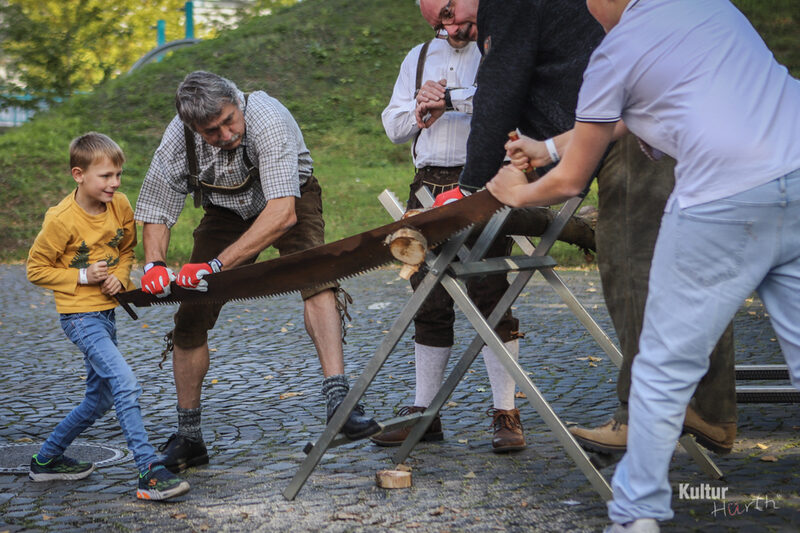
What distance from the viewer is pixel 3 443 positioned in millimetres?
5590

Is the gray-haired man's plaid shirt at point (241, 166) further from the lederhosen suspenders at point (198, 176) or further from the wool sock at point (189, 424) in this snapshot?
the wool sock at point (189, 424)

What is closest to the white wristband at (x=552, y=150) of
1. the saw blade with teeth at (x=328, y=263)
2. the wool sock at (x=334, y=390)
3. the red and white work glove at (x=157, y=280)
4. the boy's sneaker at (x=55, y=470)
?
the saw blade with teeth at (x=328, y=263)

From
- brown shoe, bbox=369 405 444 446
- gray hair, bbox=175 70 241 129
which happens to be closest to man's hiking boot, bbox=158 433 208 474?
brown shoe, bbox=369 405 444 446

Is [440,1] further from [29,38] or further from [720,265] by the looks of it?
[29,38]

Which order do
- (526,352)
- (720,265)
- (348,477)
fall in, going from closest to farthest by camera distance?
(720,265)
(348,477)
(526,352)

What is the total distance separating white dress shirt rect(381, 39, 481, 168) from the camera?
16.8 feet

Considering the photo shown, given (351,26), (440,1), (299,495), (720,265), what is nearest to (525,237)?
(440,1)

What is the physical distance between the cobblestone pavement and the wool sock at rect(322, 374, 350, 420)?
340mm

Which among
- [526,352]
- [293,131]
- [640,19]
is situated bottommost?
[526,352]

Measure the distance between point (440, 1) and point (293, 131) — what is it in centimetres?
93

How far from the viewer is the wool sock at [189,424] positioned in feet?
16.2

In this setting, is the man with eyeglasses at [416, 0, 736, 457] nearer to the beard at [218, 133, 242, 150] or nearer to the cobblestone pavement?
the cobblestone pavement

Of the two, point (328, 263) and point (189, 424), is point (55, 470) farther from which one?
point (328, 263)

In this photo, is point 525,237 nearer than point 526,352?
Yes
